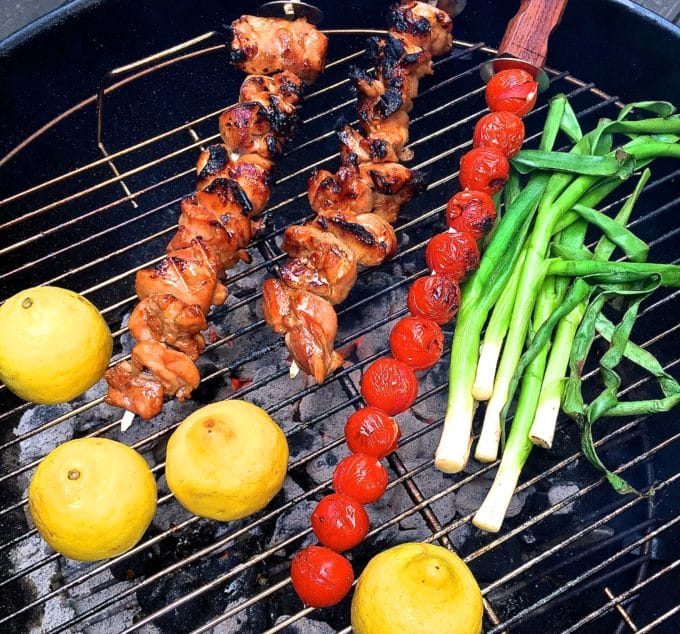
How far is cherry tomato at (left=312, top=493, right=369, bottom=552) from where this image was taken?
8.32 feet

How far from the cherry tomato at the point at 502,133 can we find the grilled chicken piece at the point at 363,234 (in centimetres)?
68

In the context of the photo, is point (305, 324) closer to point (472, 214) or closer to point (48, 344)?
point (472, 214)

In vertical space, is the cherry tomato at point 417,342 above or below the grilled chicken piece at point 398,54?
below

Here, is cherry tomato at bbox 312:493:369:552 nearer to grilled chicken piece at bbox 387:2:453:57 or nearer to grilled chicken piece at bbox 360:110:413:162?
grilled chicken piece at bbox 360:110:413:162

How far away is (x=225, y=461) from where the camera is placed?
2.44 metres

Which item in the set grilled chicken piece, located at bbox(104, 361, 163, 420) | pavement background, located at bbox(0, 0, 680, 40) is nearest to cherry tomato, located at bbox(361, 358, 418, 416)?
grilled chicken piece, located at bbox(104, 361, 163, 420)

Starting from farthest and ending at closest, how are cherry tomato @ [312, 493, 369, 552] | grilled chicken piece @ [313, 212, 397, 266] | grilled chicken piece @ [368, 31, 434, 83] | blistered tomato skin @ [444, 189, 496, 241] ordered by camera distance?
grilled chicken piece @ [368, 31, 434, 83] < blistered tomato skin @ [444, 189, 496, 241] < grilled chicken piece @ [313, 212, 397, 266] < cherry tomato @ [312, 493, 369, 552]

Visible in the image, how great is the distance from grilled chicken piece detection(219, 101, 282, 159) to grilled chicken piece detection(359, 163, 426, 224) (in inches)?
17.2

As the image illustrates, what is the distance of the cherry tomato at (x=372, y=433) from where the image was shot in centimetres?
266

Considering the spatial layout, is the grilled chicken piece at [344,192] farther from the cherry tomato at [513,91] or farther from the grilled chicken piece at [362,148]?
the cherry tomato at [513,91]

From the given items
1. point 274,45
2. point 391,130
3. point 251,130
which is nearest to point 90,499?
point 251,130

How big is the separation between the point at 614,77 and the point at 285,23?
5.99 ft

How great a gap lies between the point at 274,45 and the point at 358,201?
943 mm

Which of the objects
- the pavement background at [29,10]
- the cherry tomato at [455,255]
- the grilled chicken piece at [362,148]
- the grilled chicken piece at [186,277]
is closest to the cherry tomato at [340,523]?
the grilled chicken piece at [186,277]
